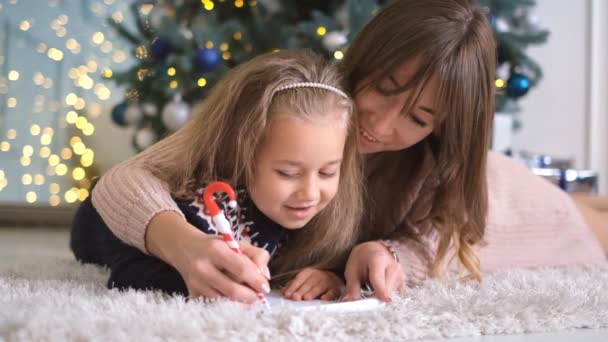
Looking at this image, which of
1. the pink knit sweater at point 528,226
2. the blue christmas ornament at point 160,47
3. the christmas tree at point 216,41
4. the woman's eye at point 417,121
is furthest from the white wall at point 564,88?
the woman's eye at point 417,121

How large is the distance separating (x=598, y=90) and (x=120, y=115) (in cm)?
195

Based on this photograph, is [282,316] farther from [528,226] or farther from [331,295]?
[528,226]

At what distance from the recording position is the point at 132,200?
1034 mm

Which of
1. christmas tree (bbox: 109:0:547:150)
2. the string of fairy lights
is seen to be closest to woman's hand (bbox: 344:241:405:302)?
christmas tree (bbox: 109:0:547:150)

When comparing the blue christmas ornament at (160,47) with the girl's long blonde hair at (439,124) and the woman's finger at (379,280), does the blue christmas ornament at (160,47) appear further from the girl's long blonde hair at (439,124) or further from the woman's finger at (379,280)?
the woman's finger at (379,280)

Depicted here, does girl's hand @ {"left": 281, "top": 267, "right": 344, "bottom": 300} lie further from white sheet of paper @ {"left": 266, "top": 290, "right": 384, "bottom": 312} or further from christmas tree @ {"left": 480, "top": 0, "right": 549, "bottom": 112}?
christmas tree @ {"left": 480, "top": 0, "right": 549, "bottom": 112}

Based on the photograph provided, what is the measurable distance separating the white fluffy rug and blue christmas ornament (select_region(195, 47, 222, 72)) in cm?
104

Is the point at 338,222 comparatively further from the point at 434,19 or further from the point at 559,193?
the point at 559,193

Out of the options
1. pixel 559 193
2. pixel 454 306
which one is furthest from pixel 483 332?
pixel 559 193

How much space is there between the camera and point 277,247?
1.19m

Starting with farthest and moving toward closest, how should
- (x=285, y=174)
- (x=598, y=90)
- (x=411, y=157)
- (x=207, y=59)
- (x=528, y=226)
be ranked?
(x=598, y=90), (x=207, y=59), (x=528, y=226), (x=411, y=157), (x=285, y=174)

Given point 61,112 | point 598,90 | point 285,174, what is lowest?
point 598,90

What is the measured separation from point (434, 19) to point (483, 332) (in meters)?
0.52

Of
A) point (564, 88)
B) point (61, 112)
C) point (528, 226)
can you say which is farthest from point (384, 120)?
point (564, 88)
